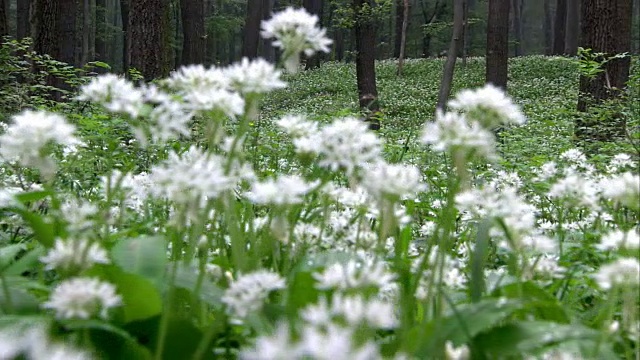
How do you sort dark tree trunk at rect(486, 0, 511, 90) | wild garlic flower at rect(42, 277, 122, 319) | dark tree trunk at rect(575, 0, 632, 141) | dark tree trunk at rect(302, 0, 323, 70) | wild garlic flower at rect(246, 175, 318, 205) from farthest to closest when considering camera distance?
dark tree trunk at rect(302, 0, 323, 70) < dark tree trunk at rect(486, 0, 511, 90) < dark tree trunk at rect(575, 0, 632, 141) < wild garlic flower at rect(246, 175, 318, 205) < wild garlic flower at rect(42, 277, 122, 319)

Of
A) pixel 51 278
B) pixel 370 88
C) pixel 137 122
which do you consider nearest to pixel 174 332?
pixel 137 122

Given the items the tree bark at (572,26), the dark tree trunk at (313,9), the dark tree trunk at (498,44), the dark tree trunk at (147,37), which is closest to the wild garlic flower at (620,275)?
the dark tree trunk at (147,37)

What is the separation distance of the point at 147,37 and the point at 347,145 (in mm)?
6970

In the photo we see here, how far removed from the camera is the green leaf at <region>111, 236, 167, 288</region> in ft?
4.05

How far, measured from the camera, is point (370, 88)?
45.1 feet

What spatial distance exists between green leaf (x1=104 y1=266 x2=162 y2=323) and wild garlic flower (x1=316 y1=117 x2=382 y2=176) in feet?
1.22

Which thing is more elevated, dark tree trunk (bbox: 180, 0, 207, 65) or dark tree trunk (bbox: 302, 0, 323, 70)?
dark tree trunk (bbox: 302, 0, 323, 70)

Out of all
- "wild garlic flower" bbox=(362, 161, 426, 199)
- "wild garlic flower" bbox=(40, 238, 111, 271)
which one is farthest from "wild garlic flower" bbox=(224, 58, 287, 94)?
"wild garlic flower" bbox=(40, 238, 111, 271)

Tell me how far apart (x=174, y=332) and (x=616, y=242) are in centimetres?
86

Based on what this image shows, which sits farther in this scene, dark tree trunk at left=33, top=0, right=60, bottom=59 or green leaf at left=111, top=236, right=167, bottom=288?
dark tree trunk at left=33, top=0, right=60, bottom=59

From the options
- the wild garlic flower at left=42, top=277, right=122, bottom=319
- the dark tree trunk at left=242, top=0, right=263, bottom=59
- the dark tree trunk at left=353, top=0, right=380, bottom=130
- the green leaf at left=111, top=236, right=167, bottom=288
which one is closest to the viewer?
the wild garlic flower at left=42, top=277, right=122, bottom=319

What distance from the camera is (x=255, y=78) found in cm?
110

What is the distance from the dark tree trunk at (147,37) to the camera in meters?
7.50

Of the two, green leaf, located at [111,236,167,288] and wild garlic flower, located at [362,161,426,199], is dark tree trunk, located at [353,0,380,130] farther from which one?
wild garlic flower, located at [362,161,426,199]
